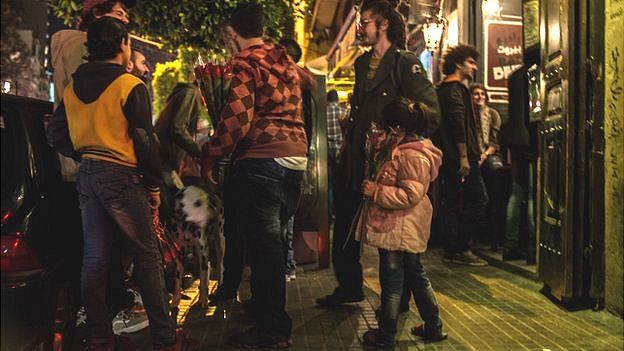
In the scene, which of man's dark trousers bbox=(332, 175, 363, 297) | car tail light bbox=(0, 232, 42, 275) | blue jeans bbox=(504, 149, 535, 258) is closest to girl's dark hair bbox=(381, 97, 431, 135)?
man's dark trousers bbox=(332, 175, 363, 297)

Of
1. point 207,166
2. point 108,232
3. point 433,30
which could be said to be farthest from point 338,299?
point 433,30

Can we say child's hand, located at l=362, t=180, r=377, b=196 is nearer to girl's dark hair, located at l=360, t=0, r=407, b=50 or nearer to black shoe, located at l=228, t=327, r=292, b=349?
black shoe, located at l=228, t=327, r=292, b=349

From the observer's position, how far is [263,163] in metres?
3.86

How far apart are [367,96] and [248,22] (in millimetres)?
1129

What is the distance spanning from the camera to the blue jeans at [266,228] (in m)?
3.86

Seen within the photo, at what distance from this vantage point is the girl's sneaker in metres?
3.93

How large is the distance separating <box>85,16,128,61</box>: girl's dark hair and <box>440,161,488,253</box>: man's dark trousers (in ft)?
14.3

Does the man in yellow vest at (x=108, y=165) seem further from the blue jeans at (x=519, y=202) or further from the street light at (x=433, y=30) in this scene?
the street light at (x=433, y=30)

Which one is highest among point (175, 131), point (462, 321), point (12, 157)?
point (175, 131)

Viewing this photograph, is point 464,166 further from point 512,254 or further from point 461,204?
point 512,254

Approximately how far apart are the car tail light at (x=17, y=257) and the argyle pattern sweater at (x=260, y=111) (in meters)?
1.31

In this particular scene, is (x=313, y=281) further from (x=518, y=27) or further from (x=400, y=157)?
(x=518, y=27)

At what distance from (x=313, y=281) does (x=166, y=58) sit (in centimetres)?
882

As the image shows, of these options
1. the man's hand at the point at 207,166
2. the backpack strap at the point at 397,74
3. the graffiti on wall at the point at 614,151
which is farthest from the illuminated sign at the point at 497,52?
the man's hand at the point at 207,166
